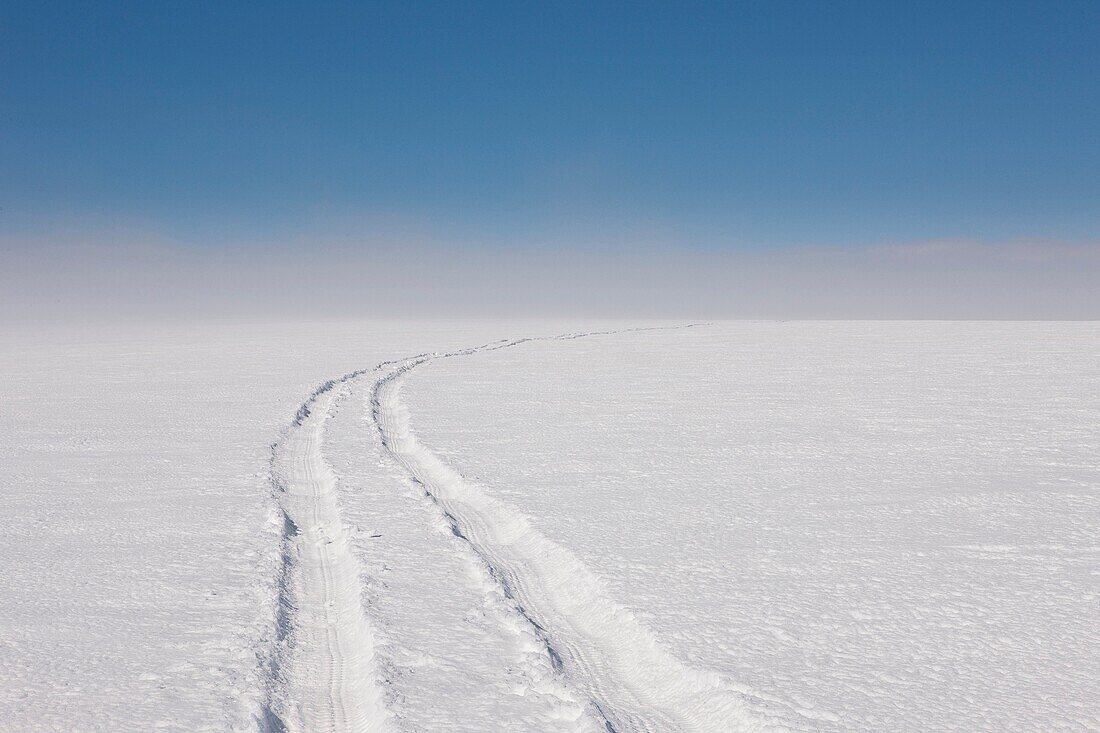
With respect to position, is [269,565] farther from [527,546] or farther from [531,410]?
[531,410]

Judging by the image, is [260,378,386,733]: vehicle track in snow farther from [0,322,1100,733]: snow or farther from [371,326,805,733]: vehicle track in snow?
[371,326,805,733]: vehicle track in snow

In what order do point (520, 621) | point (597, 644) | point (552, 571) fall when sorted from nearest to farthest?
point (597, 644)
point (520, 621)
point (552, 571)

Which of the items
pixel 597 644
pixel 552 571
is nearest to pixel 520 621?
pixel 597 644

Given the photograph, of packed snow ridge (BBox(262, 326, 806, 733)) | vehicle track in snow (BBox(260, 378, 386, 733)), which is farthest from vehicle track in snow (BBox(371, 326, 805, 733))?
vehicle track in snow (BBox(260, 378, 386, 733))

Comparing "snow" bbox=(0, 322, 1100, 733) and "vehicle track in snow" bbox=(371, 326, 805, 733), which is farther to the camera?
"snow" bbox=(0, 322, 1100, 733)

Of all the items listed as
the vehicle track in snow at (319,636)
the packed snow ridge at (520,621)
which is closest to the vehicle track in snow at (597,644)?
the packed snow ridge at (520,621)

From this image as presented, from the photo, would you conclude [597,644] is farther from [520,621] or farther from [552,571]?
[552,571]

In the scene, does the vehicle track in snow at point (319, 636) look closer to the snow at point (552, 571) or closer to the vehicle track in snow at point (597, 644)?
the snow at point (552, 571)
